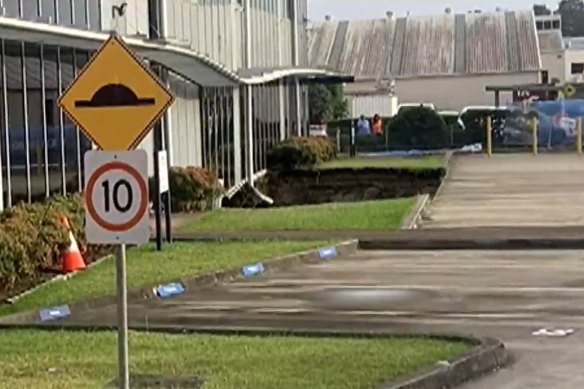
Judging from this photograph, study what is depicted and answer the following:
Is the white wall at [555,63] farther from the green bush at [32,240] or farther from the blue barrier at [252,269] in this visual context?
the green bush at [32,240]

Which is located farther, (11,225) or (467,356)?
(11,225)

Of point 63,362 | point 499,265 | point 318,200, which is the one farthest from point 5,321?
point 318,200

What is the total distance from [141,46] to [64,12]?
152 centimetres

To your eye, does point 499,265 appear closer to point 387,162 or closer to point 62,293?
point 62,293

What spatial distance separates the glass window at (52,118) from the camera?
2473 cm

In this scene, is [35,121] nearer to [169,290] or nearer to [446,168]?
[169,290]

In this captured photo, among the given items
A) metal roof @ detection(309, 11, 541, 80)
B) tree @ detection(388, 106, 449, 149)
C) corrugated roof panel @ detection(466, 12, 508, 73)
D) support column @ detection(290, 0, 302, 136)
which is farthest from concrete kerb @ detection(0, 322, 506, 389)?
corrugated roof panel @ detection(466, 12, 508, 73)

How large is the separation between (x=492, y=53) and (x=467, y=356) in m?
79.6

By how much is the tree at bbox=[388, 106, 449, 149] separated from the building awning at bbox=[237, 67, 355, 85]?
7.14 meters

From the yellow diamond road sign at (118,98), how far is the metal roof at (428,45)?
8025 cm

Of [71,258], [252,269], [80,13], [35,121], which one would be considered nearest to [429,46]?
[80,13]

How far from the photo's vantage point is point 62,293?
16.7 metres

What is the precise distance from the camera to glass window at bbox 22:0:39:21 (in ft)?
73.4

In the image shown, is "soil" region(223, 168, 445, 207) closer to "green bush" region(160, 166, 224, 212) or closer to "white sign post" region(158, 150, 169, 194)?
"green bush" region(160, 166, 224, 212)
